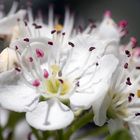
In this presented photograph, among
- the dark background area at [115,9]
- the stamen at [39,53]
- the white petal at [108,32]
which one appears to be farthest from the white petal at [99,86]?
the dark background area at [115,9]

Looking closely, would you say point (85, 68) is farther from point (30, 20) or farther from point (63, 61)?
point (30, 20)

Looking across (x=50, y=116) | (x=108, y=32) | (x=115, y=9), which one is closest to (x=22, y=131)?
(x=108, y=32)

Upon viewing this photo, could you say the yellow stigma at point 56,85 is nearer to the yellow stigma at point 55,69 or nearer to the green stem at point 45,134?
the yellow stigma at point 55,69

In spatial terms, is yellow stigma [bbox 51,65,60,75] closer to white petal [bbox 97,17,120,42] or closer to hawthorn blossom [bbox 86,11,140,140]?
hawthorn blossom [bbox 86,11,140,140]

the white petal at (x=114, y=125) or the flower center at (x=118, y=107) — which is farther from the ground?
the flower center at (x=118, y=107)

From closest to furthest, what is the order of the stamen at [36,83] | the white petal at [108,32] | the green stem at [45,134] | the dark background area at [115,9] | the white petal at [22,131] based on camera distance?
the stamen at [36,83]
the green stem at [45,134]
the white petal at [108,32]
the white petal at [22,131]
the dark background area at [115,9]

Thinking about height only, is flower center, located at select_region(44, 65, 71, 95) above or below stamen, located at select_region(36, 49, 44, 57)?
below

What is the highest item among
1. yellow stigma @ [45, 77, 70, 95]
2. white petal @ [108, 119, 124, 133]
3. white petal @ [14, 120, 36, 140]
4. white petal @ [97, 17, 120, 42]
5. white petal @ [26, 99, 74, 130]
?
white petal @ [97, 17, 120, 42]

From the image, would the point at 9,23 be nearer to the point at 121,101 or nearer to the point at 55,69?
the point at 55,69

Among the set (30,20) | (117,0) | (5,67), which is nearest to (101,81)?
(5,67)

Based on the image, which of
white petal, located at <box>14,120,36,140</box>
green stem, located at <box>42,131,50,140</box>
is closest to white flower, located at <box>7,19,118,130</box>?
green stem, located at <box>42,131,50,140</box>
